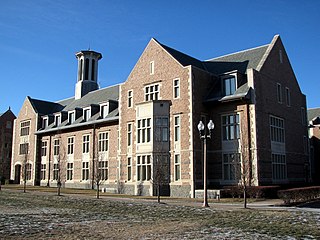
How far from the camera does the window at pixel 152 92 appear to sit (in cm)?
3312

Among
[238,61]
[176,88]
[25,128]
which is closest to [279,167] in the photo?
[238,61]

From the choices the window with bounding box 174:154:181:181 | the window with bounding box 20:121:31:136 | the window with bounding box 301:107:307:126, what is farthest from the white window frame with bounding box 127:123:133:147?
the window with bounding box 20:121:31:136

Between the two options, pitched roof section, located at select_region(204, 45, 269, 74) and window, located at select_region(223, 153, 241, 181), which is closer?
window, located at select_region(223, 153, 241, 181)

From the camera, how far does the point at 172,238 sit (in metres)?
10.1

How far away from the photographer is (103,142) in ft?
132

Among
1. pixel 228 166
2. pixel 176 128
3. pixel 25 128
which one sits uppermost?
pixel 25 128

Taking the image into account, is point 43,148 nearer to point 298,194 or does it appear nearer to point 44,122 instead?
point 44,122

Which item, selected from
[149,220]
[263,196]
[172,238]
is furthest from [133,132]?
[172,238]

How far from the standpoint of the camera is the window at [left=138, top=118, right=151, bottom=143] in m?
32.4

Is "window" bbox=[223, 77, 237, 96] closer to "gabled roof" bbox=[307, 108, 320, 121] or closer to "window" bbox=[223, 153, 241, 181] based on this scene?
"window" bbox=[223, 153, 241, 181]

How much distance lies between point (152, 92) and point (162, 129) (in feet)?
12.5

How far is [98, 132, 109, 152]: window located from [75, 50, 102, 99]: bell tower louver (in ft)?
49.9

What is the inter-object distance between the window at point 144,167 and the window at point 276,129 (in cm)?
1112

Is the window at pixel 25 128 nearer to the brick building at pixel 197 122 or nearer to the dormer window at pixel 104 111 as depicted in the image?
the brick building at pixel 197 122
